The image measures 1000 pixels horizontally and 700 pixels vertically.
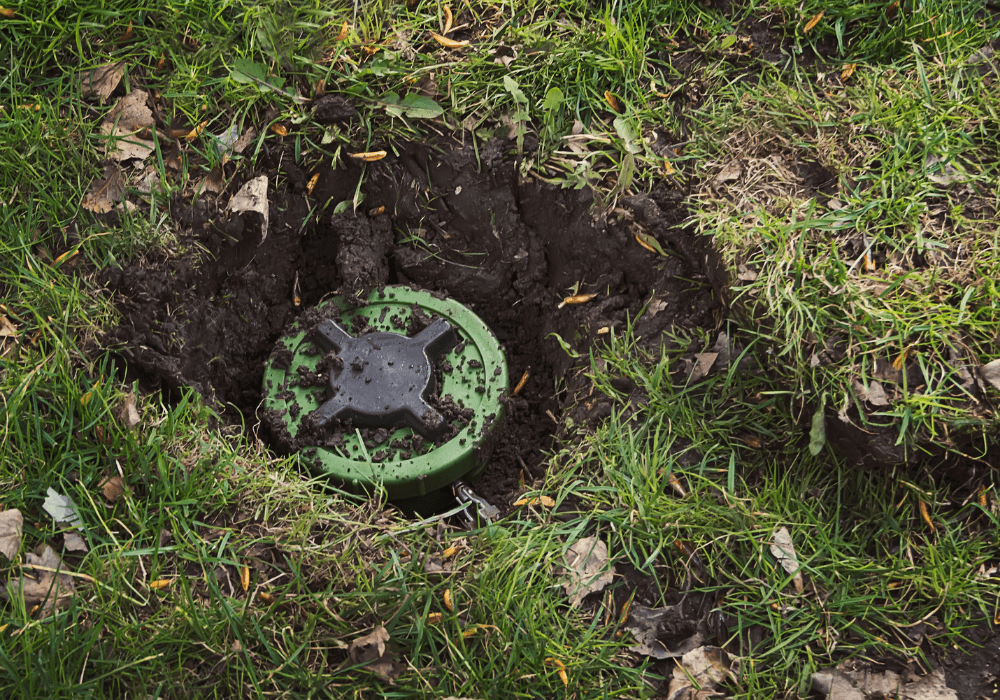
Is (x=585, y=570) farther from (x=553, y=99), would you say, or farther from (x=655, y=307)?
(x=553, y=99)

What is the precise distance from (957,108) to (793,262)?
0.87m

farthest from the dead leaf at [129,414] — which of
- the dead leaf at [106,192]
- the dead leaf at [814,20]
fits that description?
the dead leaf at [814,20]

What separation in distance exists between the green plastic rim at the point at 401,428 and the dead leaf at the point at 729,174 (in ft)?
3.03

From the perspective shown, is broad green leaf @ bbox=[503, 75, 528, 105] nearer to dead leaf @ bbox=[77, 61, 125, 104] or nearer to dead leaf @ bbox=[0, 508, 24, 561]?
dead leaf @ bbox=[77, 61, 125, 104]

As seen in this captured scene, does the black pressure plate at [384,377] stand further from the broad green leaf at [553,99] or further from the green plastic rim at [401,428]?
the broad green leaf at [553,99]

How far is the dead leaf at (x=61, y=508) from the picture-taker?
2111 mm

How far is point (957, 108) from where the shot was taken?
2.53m

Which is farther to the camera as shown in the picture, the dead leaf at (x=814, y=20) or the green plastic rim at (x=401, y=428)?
the dead leaf at (x=814, y=20)

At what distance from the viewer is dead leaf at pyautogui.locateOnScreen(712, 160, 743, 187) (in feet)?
8.28

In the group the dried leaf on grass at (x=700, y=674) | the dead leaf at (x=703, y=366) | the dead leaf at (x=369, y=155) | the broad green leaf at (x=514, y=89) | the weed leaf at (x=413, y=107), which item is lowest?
the dried leaf on grass at (x=700, y=674)

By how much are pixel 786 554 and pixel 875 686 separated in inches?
15.4

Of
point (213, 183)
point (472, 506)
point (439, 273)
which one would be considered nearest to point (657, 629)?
point (472, 506)

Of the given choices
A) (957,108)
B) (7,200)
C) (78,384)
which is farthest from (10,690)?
(957,108)

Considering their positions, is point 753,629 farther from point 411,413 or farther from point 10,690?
point 10,690
